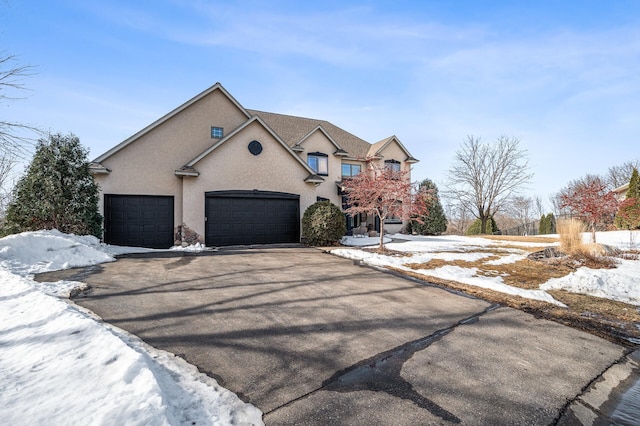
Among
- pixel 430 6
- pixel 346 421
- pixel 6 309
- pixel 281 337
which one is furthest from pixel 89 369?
pixel 430 6

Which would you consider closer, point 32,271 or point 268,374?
point 268,374

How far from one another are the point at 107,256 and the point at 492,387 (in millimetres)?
10315

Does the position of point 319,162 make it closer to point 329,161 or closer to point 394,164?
point 329,161

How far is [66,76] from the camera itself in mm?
10281

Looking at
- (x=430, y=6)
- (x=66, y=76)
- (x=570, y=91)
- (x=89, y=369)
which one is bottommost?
(x=89, y=369)

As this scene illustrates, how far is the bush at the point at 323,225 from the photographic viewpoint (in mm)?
12891

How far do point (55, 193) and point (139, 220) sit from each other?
10.2ft

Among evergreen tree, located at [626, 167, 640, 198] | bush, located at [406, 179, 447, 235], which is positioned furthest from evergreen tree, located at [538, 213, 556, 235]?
bush, located at [406, 179, 447, 235]

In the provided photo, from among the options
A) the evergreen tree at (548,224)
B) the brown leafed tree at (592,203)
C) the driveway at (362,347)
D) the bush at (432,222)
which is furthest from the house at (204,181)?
the evergreen tree at (548,224)

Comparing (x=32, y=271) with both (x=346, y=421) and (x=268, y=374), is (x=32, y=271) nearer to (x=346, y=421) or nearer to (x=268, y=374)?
(x=268, y=374)

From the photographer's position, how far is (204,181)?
508 inches

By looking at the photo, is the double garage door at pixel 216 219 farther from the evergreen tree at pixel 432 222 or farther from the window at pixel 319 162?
the evergreen tree at pixel 432 222

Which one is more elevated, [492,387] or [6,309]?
[6,309]

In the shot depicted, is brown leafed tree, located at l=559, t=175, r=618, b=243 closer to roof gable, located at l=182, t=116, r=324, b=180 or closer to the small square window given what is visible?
the small square window
